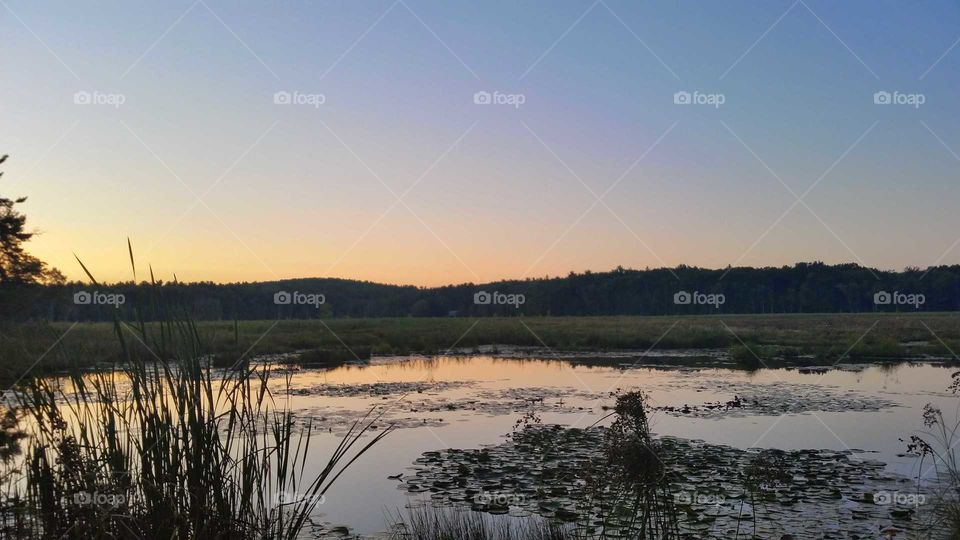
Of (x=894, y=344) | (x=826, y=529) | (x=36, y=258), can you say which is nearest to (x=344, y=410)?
(x=826, y=529)

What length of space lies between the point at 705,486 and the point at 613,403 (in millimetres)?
6790

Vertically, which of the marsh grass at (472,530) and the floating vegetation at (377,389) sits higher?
the floating vegetation at (377,389)

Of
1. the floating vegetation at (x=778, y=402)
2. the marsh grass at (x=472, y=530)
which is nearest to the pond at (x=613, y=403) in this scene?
the floating vegetation at (x=778, y=402)

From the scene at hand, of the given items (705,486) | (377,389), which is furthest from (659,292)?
(705,486)

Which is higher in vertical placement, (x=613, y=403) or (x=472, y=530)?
(x=613, y=403)

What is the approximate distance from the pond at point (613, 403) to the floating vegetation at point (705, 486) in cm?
6

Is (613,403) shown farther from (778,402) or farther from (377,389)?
(377,389)

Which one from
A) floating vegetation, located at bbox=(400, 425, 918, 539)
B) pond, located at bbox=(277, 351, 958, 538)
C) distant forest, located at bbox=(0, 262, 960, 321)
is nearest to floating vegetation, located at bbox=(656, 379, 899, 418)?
pond, located at bbox=(277, 351, 958, 538)

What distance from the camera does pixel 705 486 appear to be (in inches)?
329

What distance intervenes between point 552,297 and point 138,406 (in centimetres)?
7123

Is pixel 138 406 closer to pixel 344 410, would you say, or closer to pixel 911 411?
pixel 344 410

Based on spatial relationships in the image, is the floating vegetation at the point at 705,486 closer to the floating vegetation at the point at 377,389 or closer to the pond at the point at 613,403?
the pond at the point at 613,403

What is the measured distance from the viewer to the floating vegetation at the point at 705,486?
22.8 feet

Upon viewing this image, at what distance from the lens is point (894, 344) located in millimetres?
28266
